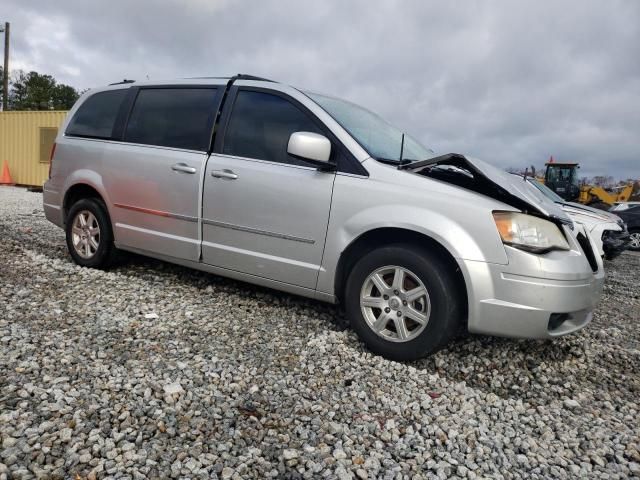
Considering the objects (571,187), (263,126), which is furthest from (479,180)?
(571,187)

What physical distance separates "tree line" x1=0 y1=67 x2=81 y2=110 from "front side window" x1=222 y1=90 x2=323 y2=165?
135ft

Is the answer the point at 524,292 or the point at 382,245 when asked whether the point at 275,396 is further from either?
the point at 524,292

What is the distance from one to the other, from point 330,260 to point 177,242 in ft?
4.95

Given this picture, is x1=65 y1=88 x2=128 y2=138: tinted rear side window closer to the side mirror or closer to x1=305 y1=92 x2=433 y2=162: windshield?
x1=305 y1=92 x2=433 y2=162: windshield

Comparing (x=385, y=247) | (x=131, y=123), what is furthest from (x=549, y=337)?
(x=131, y=123)

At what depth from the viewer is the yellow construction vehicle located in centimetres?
1702

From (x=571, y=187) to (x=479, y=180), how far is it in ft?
52.2

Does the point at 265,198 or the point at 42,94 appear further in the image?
the point at 42,94

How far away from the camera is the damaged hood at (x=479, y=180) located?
295 centimetres

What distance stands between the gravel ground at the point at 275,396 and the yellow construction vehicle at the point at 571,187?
47.6ft

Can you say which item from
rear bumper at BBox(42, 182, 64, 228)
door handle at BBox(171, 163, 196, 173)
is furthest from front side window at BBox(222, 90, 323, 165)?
rear bumper at BBox(42, 182, 64, 228)

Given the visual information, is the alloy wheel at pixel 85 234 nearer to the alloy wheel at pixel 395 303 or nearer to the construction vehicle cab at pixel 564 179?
the alloy wheel at pixel 395 303

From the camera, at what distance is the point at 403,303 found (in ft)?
10.2

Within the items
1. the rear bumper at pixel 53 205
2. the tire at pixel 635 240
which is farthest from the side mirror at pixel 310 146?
the tire at pixel 635 240
